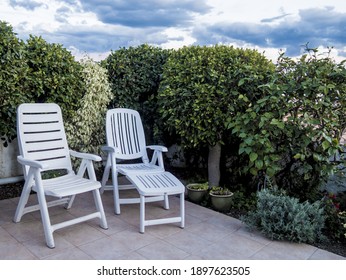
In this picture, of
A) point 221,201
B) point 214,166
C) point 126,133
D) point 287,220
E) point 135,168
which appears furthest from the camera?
point 214,166

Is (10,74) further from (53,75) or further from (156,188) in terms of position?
(156,188)

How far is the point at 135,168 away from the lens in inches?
135

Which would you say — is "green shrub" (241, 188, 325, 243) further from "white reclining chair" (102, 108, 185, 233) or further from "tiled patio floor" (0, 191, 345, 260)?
"white reclining chair" (102, 108, 185, 233)

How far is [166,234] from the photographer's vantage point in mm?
2693

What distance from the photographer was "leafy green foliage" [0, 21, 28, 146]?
3.07m

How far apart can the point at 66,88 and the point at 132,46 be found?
127 centimetres

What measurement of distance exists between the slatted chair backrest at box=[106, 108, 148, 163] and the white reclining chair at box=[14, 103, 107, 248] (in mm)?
611

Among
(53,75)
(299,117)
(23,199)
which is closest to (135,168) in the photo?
(23,199)

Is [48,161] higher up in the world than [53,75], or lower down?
lower down

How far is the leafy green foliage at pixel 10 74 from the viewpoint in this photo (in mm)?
3070

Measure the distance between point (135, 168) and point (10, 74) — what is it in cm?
162

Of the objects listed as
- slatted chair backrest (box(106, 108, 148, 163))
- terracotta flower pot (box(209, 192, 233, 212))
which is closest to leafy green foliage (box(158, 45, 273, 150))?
slatted chair backrest (box(106, 108, 148, 163))

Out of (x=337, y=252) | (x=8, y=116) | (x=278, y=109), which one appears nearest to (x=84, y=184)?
(x=8, y=116)
